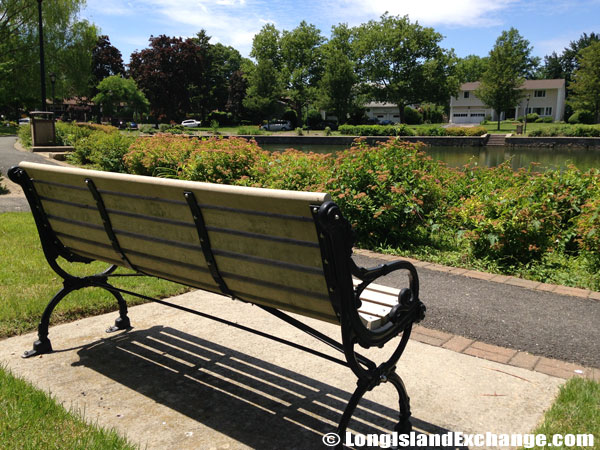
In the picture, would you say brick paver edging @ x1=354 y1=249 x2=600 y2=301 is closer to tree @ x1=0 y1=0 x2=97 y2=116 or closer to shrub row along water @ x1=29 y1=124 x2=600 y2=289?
shrub row along water @ x1=29 y1=124 x2=600 y2=289

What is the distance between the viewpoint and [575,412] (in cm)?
266

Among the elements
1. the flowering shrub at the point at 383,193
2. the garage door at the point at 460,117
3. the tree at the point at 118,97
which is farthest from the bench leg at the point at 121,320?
the garage door at the point at 460,117

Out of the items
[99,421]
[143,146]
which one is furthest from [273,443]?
[143,146]

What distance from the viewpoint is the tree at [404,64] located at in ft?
231

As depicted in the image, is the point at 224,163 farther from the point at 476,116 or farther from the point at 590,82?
the point at 476,116

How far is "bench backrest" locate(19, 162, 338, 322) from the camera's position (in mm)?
2045

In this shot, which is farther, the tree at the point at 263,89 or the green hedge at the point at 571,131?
the tree at the point at 263,89

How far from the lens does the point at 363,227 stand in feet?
22.3

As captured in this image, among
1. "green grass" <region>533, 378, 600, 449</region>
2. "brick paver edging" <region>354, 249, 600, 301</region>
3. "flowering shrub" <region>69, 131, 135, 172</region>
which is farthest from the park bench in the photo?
"flowering shrub" <region>69, 131, 135, 172</region>

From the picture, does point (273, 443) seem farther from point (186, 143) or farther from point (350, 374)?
point (186, 143)

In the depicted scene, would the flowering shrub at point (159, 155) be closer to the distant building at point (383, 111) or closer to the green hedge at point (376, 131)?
the green hedge at point (376, 131)

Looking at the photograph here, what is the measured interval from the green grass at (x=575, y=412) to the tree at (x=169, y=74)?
75.9m

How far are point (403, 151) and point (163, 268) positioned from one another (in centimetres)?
549

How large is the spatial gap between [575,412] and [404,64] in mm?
75035
